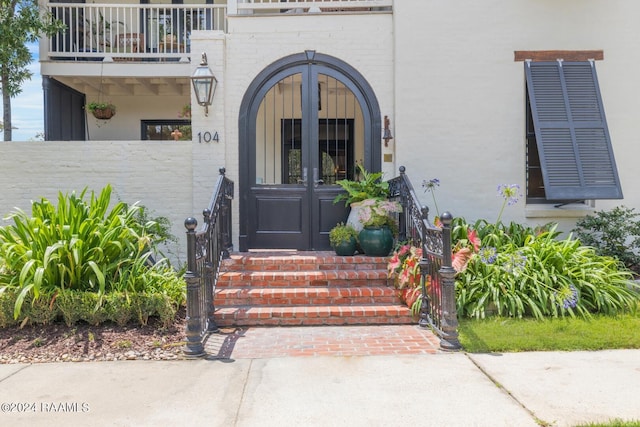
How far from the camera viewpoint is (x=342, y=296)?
17.7 ft

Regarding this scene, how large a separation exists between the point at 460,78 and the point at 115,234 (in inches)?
206

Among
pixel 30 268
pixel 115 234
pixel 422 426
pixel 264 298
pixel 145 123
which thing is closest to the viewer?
pixel 422 426

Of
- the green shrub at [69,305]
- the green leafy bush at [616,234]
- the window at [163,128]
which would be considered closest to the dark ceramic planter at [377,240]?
the green leafy bush at [616,234]

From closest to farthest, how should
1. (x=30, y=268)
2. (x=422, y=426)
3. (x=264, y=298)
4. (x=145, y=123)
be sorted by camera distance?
(x=422, y=426)
(x=30, y=268)
(x=264, y=298)
(x=145, y=123)

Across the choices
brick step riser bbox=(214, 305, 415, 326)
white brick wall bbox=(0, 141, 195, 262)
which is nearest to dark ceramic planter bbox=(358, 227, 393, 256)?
brick step riser bbox=(214, 305, 415, 326)

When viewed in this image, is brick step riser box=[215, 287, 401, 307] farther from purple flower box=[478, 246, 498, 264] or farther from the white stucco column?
the white stucco column

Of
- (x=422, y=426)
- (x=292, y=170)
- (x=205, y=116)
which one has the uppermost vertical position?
(x=205, y=116)

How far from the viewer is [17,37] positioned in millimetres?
7832

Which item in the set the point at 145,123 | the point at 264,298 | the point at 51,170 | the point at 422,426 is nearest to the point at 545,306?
the point at 422,426

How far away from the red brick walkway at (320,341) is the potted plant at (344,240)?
1.38m

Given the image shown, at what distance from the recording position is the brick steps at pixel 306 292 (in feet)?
16.9

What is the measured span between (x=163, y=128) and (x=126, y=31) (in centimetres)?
202

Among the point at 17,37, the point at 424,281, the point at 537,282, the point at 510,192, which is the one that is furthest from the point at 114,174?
the point at 537,282

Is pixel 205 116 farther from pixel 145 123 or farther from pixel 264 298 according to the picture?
pixel 145 123
